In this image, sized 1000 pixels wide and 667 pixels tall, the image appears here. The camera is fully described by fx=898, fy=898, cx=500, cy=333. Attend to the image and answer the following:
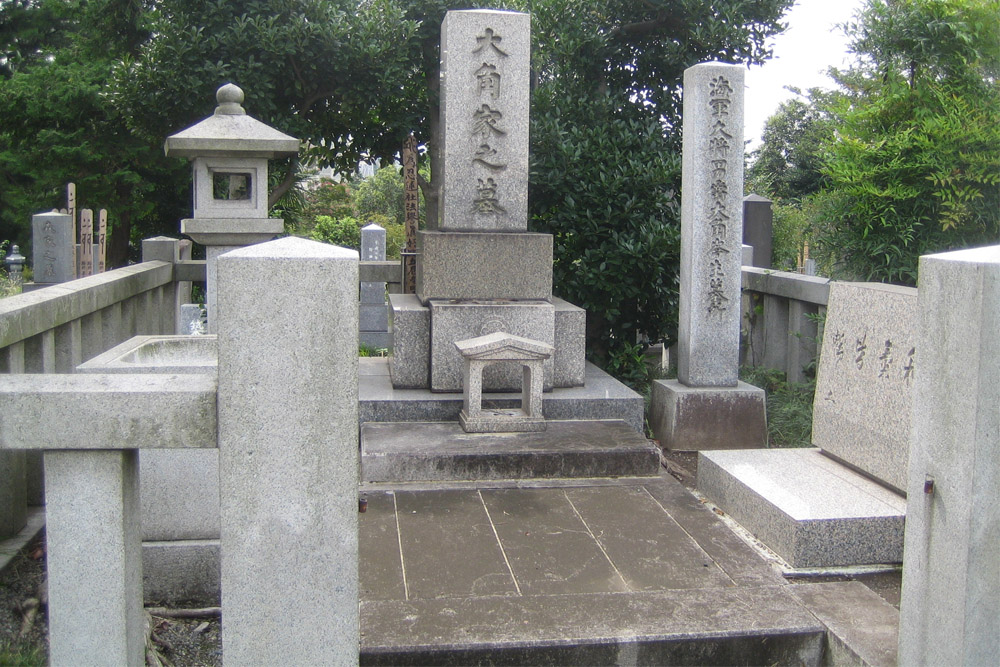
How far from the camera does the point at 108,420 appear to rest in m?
1.99

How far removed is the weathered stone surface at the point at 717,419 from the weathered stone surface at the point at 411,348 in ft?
6.20

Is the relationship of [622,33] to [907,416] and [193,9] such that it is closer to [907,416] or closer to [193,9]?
[193,9]

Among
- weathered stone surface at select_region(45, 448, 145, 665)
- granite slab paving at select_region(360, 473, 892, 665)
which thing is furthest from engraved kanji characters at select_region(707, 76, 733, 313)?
weathered stone surface at select_region(45, 448, 145, 665)

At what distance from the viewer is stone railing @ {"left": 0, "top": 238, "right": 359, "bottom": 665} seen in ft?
6.48

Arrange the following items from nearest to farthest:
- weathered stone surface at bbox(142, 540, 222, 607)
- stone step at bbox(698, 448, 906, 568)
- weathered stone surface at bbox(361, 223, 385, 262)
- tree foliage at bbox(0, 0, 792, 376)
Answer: weathered stone surface at bbox(142, 540, 222, 607) → stone step at bbox(698, 448, 906, 568) → tree foliage at bbox(0, 0, 792, 376) → weathered stone surface at bbox(361, 223, 385, 262)

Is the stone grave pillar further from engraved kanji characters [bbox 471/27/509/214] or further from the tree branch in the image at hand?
engraved kanji characters [bbox 471/27/509/214]

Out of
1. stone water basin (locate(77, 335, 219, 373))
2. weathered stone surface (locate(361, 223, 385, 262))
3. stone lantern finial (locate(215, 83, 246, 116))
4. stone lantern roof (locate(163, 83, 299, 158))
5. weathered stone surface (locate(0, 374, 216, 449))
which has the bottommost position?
stone water basin (locate(77, 335, 219, 373))

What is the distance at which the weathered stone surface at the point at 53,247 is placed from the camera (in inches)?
435

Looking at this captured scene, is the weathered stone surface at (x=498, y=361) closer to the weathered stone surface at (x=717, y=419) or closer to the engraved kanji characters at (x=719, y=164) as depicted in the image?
the weathered stone surface at (x=717, y=419)

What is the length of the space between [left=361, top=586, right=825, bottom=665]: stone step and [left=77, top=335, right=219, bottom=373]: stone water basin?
1.28 meters

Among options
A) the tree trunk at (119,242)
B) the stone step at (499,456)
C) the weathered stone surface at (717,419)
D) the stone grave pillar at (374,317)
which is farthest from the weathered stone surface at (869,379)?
the tree trunk at (119,242)

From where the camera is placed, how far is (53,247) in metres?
11.2

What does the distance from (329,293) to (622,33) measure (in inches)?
317

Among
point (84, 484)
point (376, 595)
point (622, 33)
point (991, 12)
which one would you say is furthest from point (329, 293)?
point (622, 33)
